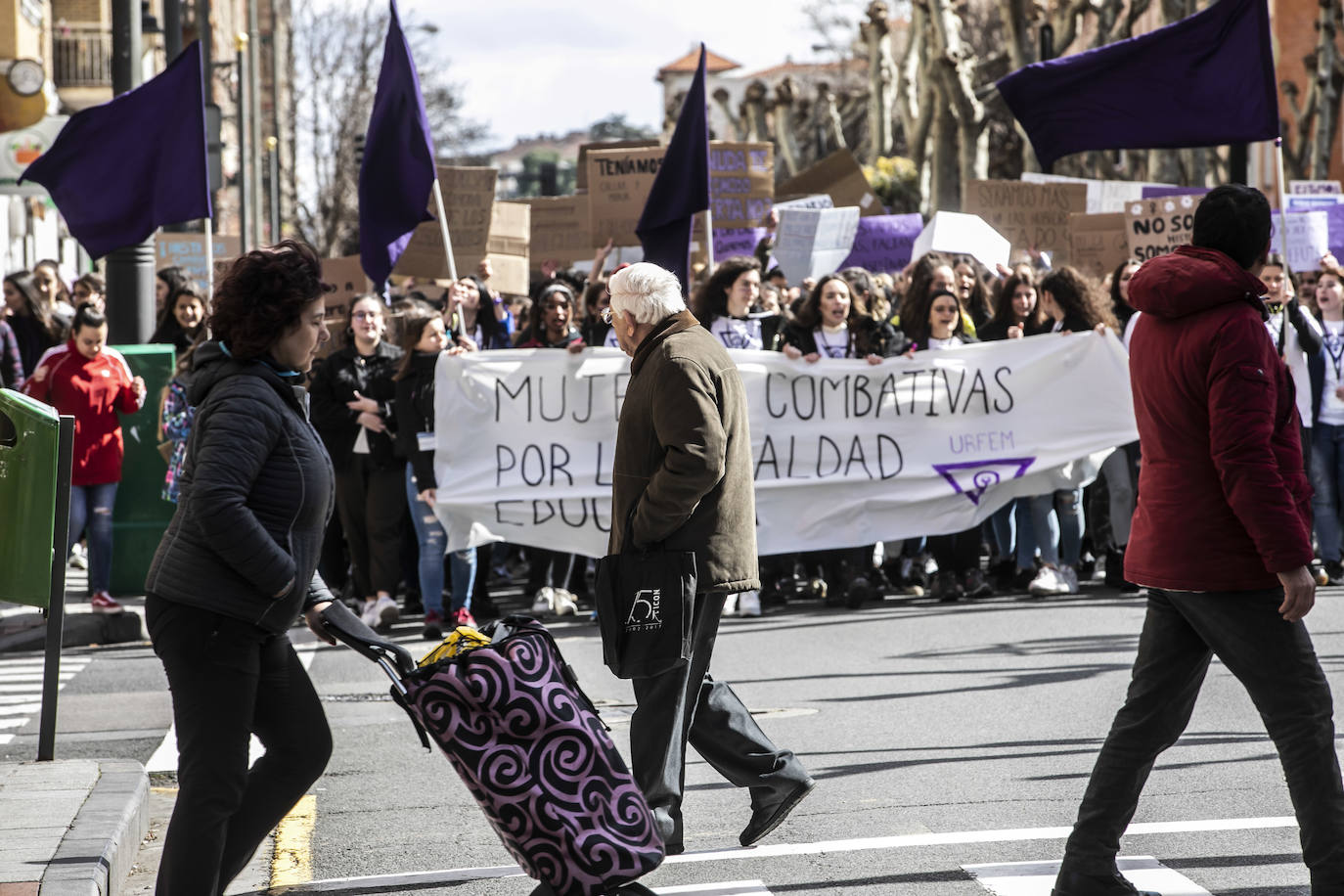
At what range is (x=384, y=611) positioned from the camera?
36.8 ft

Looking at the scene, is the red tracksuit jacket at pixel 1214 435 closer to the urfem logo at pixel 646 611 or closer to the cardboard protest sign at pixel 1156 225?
the urfem logo at pixel 646 611

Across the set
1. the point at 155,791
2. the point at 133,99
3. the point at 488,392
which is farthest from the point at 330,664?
the point at 133,99

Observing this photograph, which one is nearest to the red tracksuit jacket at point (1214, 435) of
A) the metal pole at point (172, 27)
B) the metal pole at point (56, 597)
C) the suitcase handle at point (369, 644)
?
the suitcase handle at point (369, 644)

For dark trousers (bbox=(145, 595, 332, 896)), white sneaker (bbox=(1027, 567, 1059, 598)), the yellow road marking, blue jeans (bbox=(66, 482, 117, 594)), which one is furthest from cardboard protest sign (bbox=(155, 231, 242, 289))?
dark trousers (bbox=(145, 595, 332, 896))

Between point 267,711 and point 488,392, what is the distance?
6926 millimetres

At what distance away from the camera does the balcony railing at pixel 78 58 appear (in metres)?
40.3

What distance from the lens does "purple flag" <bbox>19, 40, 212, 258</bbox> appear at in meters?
11.7

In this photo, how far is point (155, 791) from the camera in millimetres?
6891

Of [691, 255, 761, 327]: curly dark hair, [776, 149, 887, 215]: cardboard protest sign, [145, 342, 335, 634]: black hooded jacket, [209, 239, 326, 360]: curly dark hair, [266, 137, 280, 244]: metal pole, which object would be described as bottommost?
[145, 342, 335, 634]: black hooded jacket

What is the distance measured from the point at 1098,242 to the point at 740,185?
3.18 meters

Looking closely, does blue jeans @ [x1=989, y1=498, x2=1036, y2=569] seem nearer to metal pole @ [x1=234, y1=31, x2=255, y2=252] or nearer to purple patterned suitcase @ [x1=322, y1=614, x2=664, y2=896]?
purple patterned suitcase @ [x1=322, y1=614, x2=664, y2=896]

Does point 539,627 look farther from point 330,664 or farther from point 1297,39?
point 1297,39

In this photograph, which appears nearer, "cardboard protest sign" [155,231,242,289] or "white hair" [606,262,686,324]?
"white hair" [606,262,686,324]

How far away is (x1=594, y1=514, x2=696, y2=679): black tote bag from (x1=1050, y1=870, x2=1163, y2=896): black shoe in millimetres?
1272
